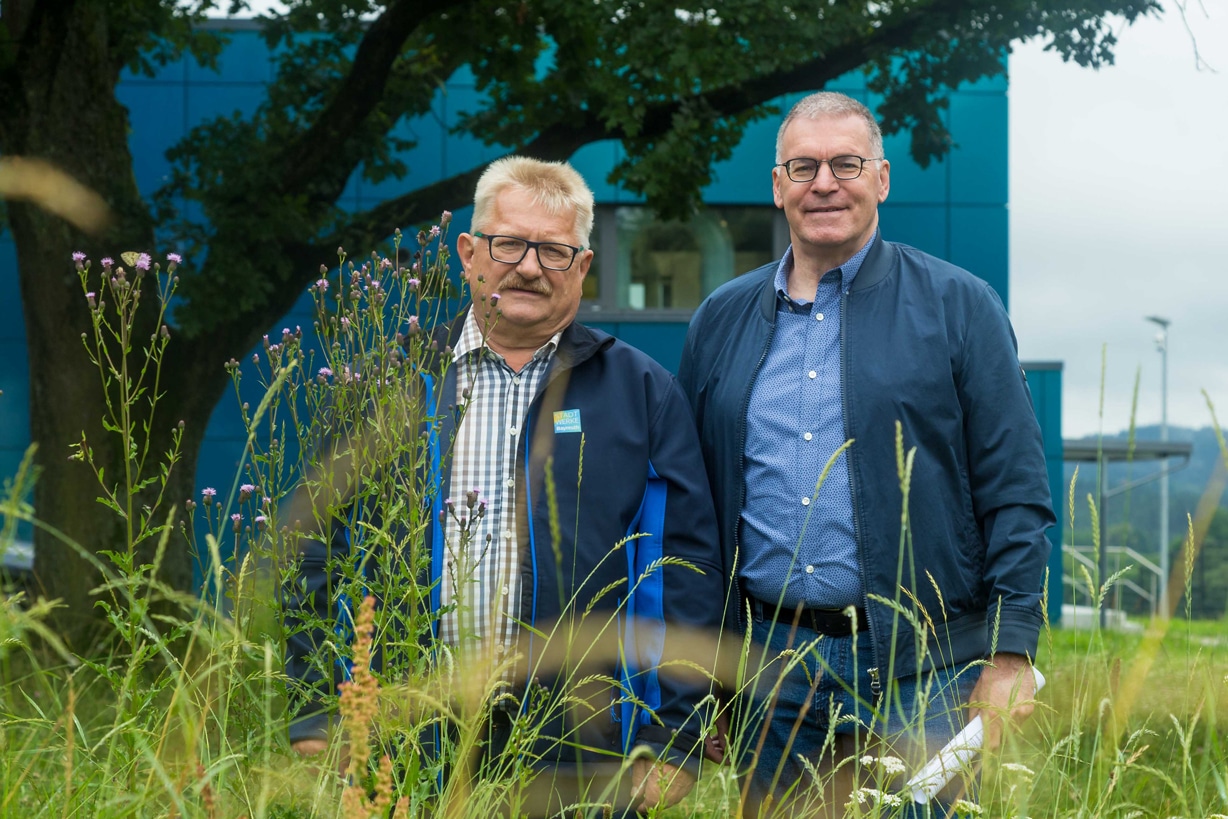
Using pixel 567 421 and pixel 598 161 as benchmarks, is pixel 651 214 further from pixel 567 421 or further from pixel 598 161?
pixel 567 421

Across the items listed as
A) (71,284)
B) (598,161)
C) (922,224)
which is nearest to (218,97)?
(598,161)

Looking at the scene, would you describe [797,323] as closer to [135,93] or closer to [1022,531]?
[1022,531]

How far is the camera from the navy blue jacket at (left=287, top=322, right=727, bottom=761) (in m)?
2.69

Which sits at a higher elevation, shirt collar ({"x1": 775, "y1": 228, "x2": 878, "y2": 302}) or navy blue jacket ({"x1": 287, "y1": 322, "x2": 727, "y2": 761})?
shirt collar ({"x1": 775, "y1": 228, "x2": 878, "y2": 302})

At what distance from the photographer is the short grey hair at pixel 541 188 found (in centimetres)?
302

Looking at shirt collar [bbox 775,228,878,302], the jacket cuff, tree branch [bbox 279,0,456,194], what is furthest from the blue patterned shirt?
tree branch [bbox 279,0,456,194]

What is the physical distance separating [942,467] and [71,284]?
7003mm

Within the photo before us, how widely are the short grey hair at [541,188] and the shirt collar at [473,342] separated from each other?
Answer: 246mm

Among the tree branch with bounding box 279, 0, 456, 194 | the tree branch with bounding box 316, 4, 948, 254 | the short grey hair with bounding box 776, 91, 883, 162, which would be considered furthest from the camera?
the tree branch with bounding box 316, 4, 948, 254

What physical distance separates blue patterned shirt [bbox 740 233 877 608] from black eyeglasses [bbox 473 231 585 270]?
62cm

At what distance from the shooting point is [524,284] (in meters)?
2.96

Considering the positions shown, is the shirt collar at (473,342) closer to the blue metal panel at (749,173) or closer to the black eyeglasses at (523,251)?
the black eyeglasses at (523,251)

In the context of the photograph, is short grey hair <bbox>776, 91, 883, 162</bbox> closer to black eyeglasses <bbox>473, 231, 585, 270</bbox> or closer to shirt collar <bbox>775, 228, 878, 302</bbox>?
shirt collar <bbox>775, 228, 878, 302</bbox>

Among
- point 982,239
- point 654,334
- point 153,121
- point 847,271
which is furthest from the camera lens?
point 982,239
